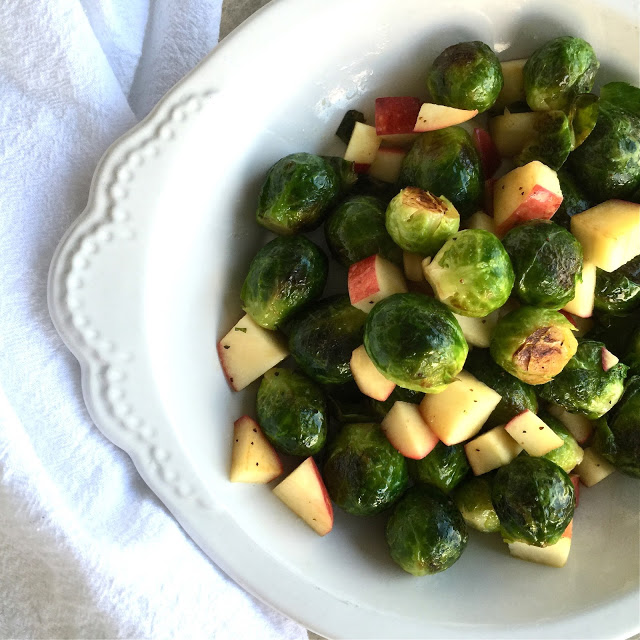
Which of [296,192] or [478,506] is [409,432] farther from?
[296,192]

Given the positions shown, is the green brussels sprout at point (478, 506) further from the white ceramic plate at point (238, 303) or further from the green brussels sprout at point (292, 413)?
the green brussels sprout at point (292, 413)

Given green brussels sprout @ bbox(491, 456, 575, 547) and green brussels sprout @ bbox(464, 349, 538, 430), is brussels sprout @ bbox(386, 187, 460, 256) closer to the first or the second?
green brussels sprout @ bbox(464, 349, 538, 430)

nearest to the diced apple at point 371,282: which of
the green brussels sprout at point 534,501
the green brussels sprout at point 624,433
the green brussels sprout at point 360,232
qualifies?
the green brussels sprout at point 360,232

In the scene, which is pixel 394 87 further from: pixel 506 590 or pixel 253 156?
pixel 506 590

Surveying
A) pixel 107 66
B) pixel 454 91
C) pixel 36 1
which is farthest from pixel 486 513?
pixel 36 1

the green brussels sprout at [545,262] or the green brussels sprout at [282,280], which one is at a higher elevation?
the green brussels sprout at [282,280]

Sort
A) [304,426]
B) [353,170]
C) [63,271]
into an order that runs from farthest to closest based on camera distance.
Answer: [353,170]
[304,426]
[63,271]

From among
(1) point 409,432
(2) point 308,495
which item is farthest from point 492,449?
(2) point 308,495
